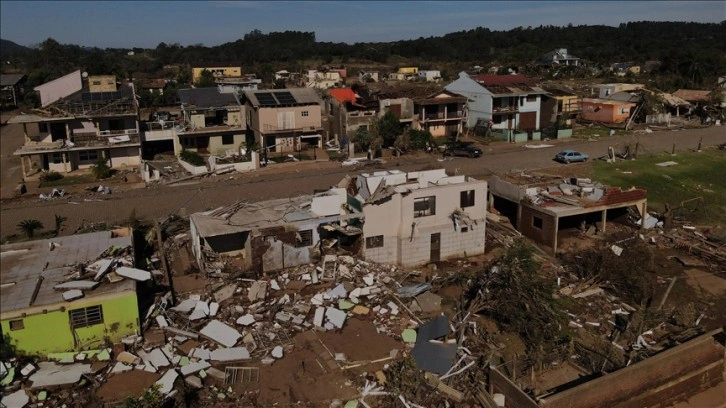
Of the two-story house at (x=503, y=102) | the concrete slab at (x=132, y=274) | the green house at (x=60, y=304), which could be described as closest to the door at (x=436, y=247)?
the concrete slab at (x=132, y=274)

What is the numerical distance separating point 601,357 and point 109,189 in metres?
24.4

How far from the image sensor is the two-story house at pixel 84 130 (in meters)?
34.2

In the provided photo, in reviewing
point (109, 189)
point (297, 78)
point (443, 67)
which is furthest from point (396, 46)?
point (109, 189)

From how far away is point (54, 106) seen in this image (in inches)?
1356

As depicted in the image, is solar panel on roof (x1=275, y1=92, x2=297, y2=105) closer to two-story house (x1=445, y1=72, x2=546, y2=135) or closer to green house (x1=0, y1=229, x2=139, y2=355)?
two-story house (x1=445, y1=72, x2=546, y2=135)

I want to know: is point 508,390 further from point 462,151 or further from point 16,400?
point 462,151

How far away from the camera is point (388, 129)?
39781 millimetres

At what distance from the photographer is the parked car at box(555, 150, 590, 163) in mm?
36250

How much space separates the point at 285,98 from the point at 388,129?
7.10m

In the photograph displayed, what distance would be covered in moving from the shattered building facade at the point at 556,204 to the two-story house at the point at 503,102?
64.1 ft

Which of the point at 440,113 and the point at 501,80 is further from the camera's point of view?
the point at 501,80

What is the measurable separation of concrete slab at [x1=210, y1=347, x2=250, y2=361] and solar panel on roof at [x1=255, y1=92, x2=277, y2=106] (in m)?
25.7

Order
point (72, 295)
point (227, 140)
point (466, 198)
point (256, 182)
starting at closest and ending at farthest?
point (72, 295)
point (466, 198)
point (256, 182)
point (227, 140)

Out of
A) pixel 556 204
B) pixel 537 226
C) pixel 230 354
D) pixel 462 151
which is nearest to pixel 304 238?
pixel 230 354
